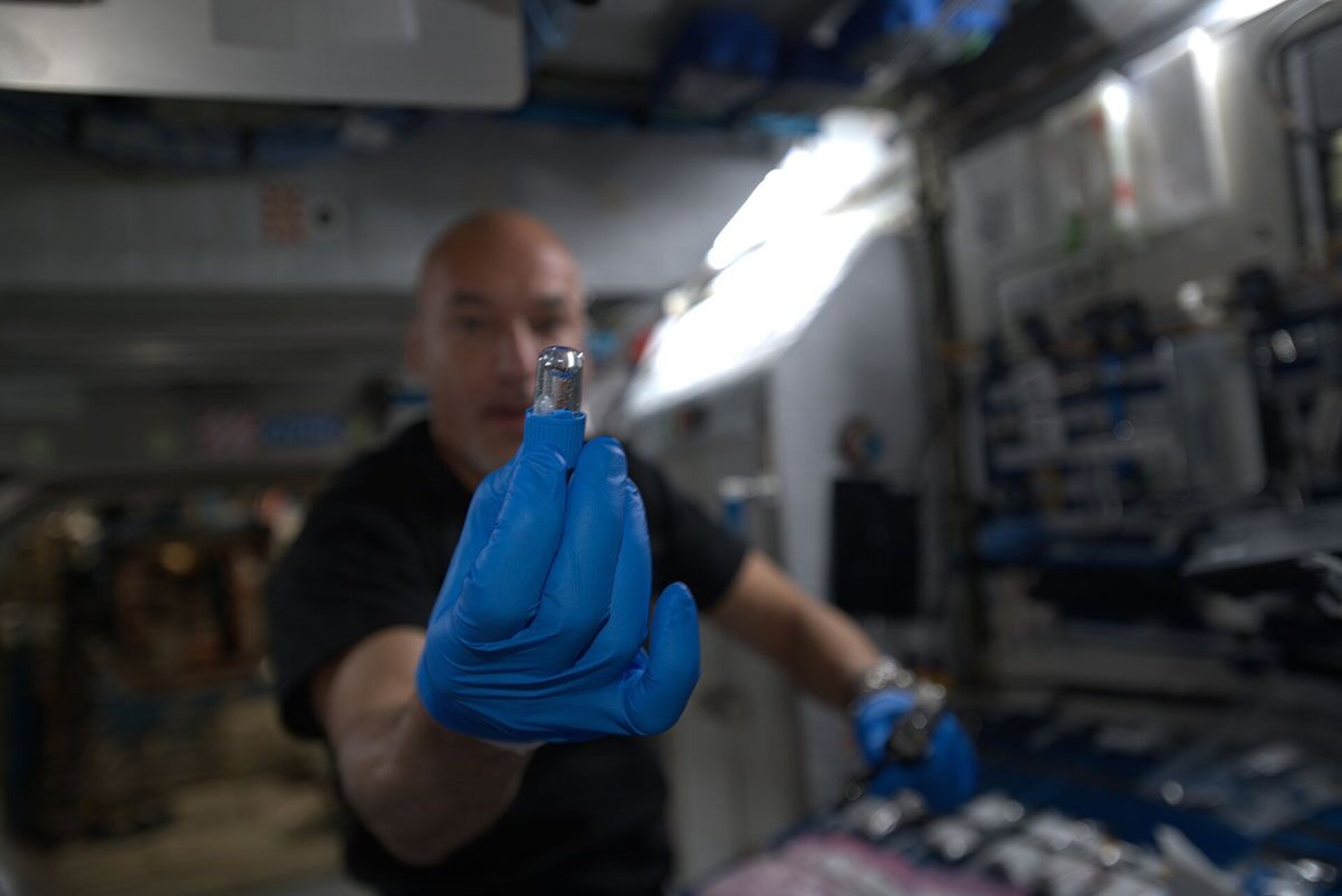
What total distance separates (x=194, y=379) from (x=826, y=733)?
2595mm

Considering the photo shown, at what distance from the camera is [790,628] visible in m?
1.90

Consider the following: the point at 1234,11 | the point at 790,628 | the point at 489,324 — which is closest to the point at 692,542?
the point at 790,628

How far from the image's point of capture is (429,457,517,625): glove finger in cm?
67

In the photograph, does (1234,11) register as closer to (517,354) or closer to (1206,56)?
(1206,56)

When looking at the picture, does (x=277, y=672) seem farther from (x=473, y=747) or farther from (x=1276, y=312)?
(x=1276, y=312)

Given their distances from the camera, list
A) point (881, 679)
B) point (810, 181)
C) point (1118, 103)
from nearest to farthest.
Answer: point (881, 679) → point (1118, 103) → point (810, 181)

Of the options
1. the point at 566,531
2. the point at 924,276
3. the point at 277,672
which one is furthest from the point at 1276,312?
the point at 277,672

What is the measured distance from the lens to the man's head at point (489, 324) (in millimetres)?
1096

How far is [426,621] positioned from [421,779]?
0.84ft

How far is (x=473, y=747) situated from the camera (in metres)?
0.80

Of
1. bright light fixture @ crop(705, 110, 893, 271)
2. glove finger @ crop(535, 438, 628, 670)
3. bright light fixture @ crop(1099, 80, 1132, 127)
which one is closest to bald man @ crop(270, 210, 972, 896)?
glove finger @ crop(535, 438, 628, 670)

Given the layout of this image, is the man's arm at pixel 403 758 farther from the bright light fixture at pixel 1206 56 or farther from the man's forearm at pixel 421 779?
the bright light fixture at pixel 1206 56

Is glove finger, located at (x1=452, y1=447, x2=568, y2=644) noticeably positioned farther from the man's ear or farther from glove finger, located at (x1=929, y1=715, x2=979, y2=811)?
glove finger, located at (x1=929, y1=715, x2=979, y2=811)

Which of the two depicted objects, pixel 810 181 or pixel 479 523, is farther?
pixel 810 181
